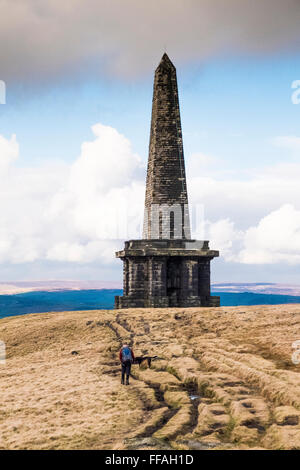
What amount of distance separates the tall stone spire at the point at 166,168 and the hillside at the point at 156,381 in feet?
24.6

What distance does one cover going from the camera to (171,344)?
20453mm

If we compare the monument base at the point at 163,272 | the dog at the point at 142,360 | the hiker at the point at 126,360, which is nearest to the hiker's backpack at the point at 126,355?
the hiker at the point at 126,360

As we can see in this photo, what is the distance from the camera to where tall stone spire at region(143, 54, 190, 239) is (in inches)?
1236

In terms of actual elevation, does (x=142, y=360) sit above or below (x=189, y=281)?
below

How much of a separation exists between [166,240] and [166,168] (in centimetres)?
492

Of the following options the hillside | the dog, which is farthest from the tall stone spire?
the dog

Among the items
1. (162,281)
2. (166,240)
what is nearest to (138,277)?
(162,281)

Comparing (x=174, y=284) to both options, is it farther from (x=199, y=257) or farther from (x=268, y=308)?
(x=268, y=308)

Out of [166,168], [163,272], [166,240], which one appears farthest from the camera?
[166,168]

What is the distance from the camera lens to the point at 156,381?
16359 mm

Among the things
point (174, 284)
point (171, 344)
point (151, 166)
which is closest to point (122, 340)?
point (171, 344)

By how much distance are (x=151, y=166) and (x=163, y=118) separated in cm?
329

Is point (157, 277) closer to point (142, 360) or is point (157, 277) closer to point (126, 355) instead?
point (142, 360)
